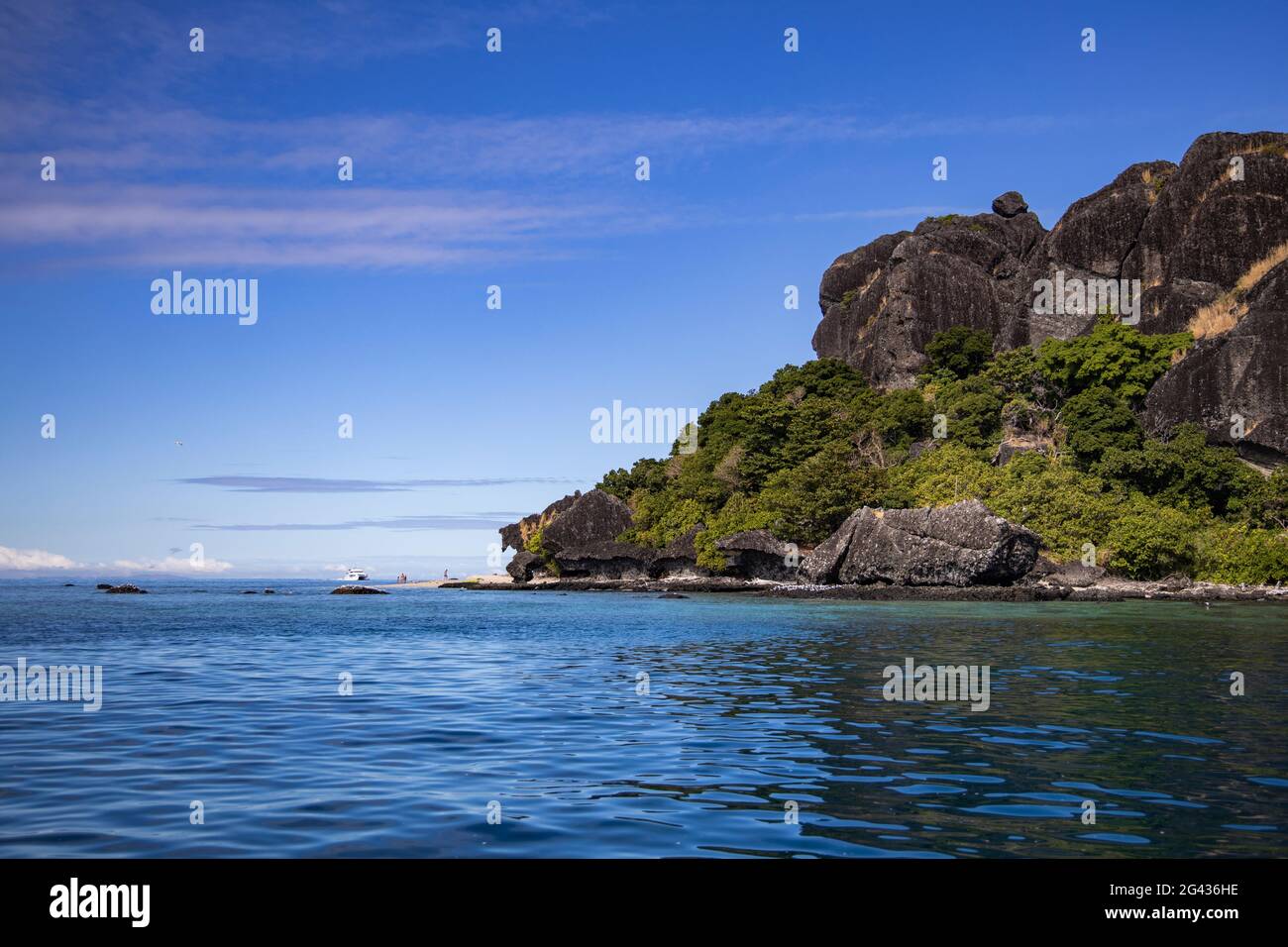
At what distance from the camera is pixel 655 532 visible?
102 meters

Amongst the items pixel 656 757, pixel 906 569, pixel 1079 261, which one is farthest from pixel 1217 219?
pixel 656 757

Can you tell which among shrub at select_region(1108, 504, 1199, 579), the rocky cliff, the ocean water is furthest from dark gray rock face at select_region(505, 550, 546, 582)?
the ocean water

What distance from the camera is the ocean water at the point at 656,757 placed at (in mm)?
9008

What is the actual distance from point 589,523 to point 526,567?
11.4m

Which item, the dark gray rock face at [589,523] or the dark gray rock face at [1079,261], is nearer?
the dark gray rock face at [1079,261]

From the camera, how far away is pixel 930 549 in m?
67.7

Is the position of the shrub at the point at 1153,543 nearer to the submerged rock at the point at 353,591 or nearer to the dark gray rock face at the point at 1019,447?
the dark gray rock face at the point at 1019,447

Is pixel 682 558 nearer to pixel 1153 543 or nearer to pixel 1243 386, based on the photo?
pixel 1153 543

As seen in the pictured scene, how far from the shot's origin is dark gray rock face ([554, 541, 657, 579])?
101 meters

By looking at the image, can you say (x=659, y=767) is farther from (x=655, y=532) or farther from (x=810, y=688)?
(x=655, y=532)

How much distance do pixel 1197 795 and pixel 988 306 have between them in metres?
119

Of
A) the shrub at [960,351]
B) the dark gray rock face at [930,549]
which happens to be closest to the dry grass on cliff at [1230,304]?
the shrub at [960,351]

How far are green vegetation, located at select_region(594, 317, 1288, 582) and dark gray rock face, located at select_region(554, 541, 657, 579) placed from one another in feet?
8.16

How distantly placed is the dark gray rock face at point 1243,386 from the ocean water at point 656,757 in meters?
50.3
